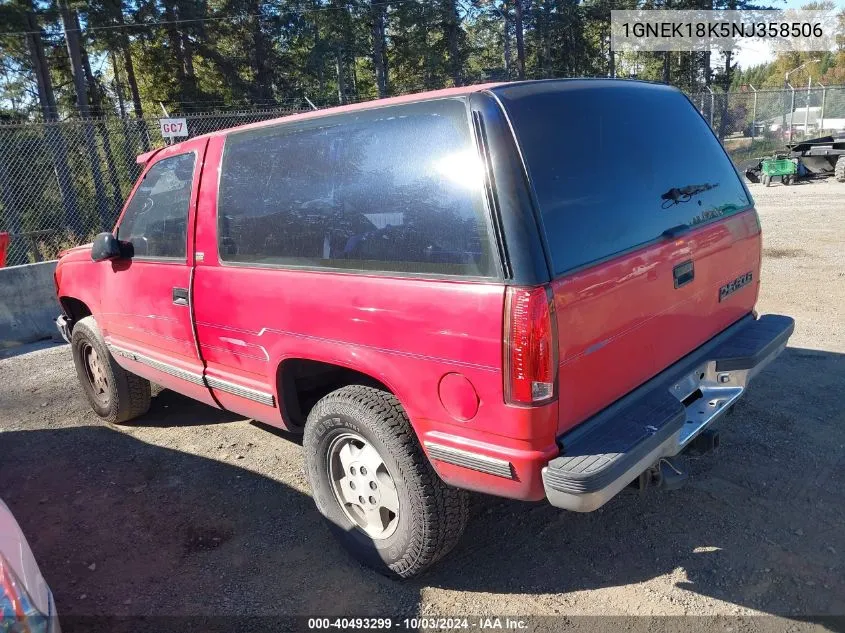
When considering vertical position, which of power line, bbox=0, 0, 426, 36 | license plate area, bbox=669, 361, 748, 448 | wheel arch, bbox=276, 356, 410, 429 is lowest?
license plate area, bbox=669, 361, 748, 448

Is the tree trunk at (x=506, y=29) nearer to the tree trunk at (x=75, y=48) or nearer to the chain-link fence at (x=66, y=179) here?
the tree trunk at (x=75, y=48)

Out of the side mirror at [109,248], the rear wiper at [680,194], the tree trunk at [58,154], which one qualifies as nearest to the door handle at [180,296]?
the side mirror at [109,248]

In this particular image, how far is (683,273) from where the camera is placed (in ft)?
9.30

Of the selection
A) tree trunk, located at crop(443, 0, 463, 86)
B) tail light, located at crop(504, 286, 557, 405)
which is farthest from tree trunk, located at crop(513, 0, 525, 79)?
tail light, located at crop(504, 286, 557, 405)

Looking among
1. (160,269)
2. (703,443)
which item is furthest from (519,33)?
(703,443)

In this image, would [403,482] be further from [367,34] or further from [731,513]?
[367,34]

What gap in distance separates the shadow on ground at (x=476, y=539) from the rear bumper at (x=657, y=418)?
0.61m

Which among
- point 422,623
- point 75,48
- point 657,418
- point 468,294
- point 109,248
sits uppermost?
point 75,48

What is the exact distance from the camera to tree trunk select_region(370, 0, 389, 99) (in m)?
26.0

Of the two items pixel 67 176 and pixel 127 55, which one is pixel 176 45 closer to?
pixel 127 55

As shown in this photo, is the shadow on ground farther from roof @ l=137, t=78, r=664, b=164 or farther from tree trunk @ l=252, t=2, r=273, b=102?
tree trunk @ l=252, t=2, r=273, b=102

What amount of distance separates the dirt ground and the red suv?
0.35 metres

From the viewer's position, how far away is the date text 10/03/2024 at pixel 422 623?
2.57 metres

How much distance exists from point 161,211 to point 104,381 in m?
1.79
